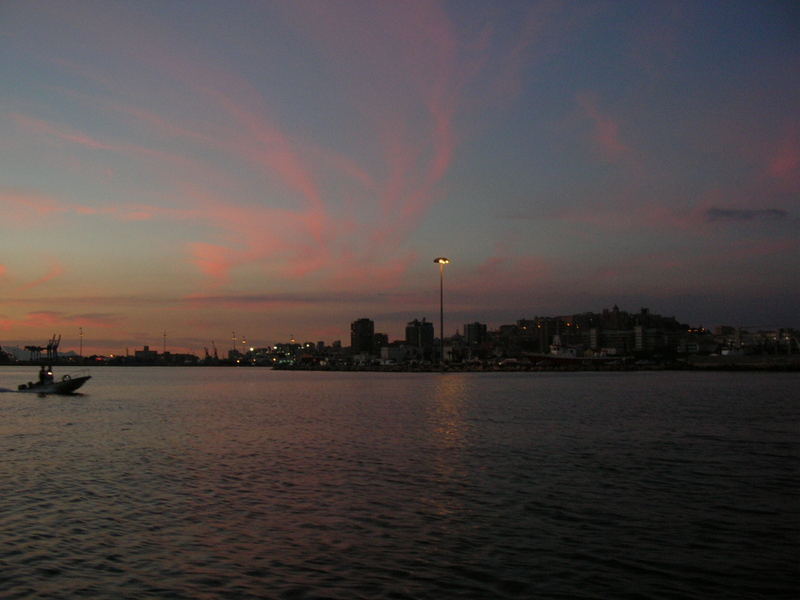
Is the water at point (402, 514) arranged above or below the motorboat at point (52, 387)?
below

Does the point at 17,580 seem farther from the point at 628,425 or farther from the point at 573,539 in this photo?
the point at 628,425

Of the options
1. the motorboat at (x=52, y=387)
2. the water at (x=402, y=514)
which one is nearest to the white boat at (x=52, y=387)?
the motorboat at (x=52, y=387)

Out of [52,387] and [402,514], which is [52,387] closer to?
[52,387]

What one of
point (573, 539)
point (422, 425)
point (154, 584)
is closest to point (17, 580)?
point (154, 584)

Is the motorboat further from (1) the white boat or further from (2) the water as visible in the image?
(2) the water

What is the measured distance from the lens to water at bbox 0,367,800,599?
14.1 metres

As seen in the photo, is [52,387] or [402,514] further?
[52,387]

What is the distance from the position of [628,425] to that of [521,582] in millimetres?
33842

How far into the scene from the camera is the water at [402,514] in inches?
557

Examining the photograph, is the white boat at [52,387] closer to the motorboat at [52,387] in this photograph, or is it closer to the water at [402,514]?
the motorboat at [52,387]

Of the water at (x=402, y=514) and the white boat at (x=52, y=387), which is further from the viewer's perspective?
the white boat at (x=52, y=387)

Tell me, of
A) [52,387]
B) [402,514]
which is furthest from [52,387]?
[402,514]

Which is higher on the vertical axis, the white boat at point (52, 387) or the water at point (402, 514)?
the white boat at point (52, 387)

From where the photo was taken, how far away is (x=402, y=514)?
791 inches
